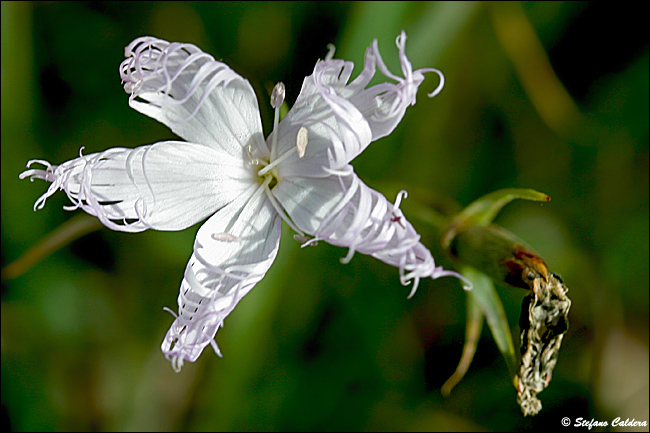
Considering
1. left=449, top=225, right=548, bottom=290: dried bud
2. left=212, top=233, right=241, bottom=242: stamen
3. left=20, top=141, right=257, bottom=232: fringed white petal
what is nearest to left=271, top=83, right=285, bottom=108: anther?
left=20, top=141, right=257, bottom=232: fringed white petal

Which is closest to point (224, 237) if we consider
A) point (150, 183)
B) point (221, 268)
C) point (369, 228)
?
point (221, 268)

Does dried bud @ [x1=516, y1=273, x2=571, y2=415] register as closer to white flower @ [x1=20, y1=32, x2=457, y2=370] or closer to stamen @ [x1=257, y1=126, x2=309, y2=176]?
white flower @ [x1=20, y1=32, x2=457, y2=370]

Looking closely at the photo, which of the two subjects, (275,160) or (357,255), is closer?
(275,160)

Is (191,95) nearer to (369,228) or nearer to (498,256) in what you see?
(369,228)

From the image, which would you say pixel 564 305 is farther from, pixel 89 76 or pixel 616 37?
pixel 89 76

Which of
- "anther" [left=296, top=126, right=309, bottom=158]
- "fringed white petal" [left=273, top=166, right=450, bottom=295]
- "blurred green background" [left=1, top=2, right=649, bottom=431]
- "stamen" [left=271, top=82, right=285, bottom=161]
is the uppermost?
"stamen" [left=271, top=82, right=285, bottom=161]

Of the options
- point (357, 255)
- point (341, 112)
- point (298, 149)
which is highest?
point (341, 112)
